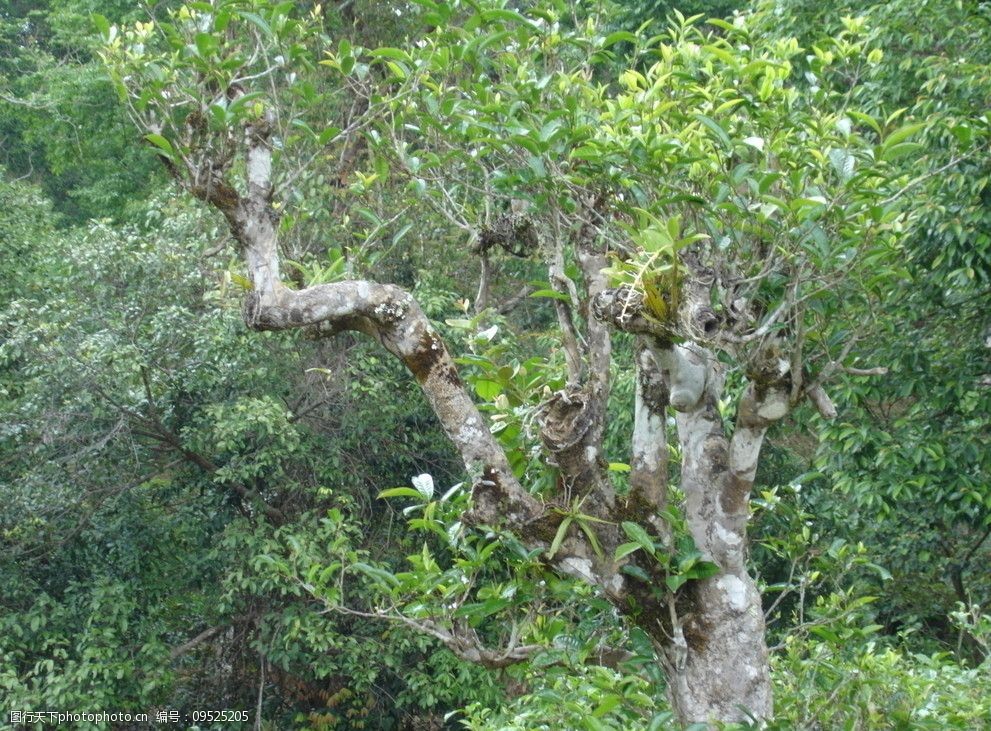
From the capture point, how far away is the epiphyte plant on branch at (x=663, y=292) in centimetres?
229

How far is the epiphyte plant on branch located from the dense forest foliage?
12 millimetres

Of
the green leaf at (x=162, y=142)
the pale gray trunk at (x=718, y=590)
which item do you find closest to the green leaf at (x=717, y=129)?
the pale gray trunk at (x=718, y=590)

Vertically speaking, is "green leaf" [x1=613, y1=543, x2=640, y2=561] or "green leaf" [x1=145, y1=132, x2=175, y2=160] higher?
"green leaf" [x1=145, y1=132, x2=175, y2=160]

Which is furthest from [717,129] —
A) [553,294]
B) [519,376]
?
[519,376]

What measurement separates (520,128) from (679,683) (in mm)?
1333

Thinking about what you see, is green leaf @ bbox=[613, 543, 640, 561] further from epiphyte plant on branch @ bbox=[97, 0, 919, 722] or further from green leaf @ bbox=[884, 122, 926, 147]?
green leaf @ bbox=[884, 122, 926, 147]

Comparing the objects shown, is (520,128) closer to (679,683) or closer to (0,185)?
(679,683)

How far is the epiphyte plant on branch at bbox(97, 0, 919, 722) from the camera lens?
7.52 ft

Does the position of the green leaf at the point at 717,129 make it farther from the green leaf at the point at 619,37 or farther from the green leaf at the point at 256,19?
the green leaf at the point at 256,19

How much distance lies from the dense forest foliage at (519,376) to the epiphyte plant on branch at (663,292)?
12 mm

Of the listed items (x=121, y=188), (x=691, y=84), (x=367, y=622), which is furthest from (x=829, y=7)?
(x=121, y=188)

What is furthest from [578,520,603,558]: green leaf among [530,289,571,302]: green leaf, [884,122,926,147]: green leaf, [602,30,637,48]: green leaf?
[602,30,637,48]: green leaf

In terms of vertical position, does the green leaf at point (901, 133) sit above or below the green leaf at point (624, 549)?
above

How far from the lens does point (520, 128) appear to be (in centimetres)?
246
